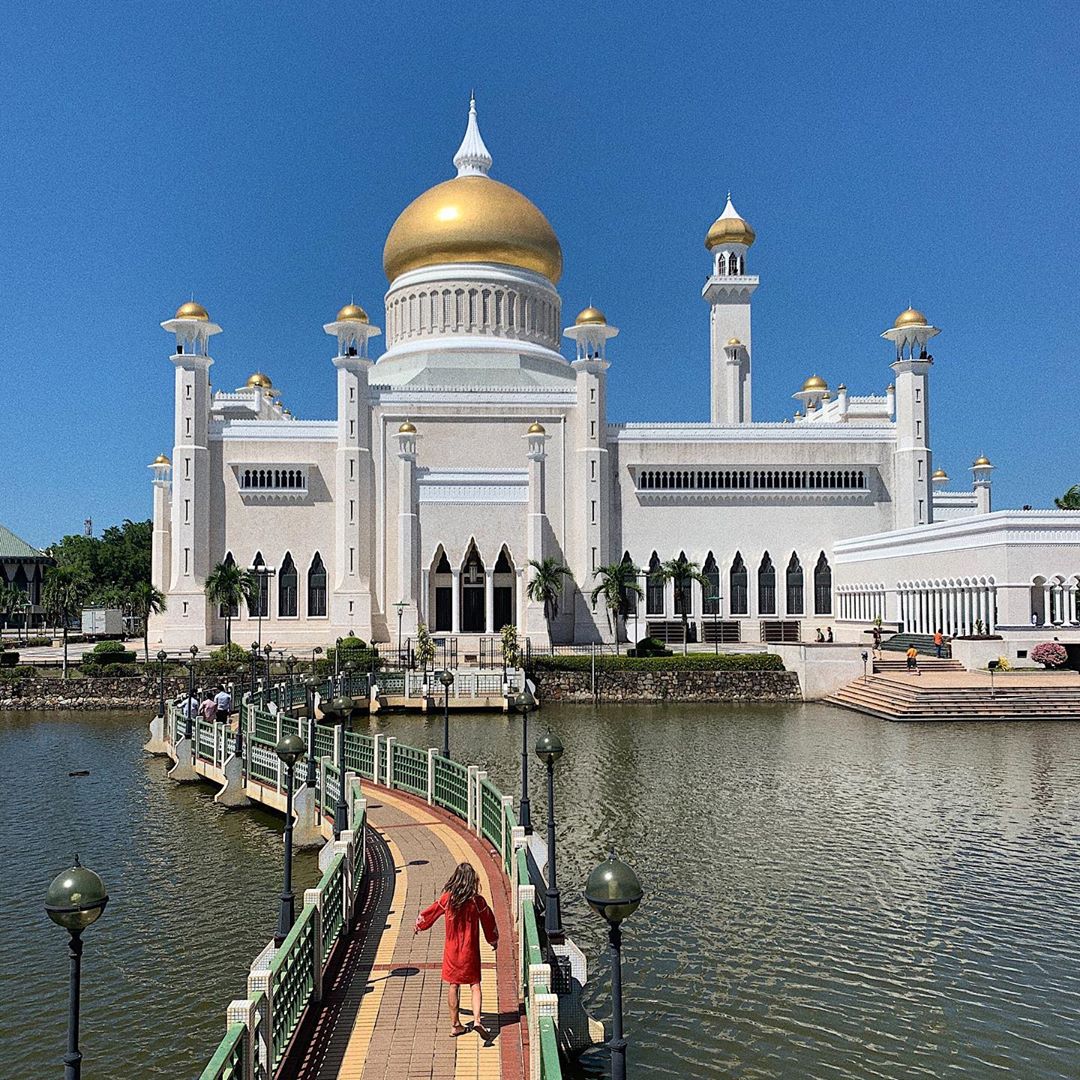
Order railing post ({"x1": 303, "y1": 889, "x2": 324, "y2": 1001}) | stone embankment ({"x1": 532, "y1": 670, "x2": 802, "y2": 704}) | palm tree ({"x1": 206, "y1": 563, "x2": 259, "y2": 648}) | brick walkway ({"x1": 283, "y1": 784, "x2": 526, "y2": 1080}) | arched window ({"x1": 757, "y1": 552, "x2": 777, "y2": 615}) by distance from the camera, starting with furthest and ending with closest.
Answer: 1. arched window ({"x1": 757, "y1": 552, "x2": 777, "y2": 615})
2. palm tree ({"x1": 206, "y1": 563, "x2": 259, "y2": 648})
3. stone embankment ({"x1": 532, "y1": 670, "x2": 802, "y2": 704})
4. railing post ({"x1": 303, "y1": 889, "x2": 324, "y2": 1001})
5. brick walkway ({"x1": 283, "y1": 784, "x2": 526, "y2": 1080})

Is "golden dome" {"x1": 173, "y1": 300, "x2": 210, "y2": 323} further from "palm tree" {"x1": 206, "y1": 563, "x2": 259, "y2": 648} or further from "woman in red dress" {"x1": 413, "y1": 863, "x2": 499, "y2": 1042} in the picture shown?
"woman in red dress" {"x1": 413, "y1": 863, "x2": 499, "y2": 1042}

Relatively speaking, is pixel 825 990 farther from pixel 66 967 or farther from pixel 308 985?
pixel 66 967

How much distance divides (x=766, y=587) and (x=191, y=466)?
2616 cm

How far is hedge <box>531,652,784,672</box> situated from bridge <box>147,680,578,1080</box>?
2063 centimetres

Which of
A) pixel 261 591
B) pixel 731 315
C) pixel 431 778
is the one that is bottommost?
pixel 431 778

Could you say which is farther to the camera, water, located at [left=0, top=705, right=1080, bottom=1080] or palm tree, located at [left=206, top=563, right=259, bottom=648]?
palm tree, located at [left=206, top=563, right=259, bottom=648]

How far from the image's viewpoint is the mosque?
44188mm

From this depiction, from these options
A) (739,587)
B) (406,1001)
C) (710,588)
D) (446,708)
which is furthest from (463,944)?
(739,587)

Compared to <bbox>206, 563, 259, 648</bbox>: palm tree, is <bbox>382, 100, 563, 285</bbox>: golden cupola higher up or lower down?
higher up

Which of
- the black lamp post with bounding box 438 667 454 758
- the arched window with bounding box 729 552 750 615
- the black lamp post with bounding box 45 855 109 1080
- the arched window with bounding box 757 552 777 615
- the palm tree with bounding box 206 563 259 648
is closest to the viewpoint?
the black lamp post with bounding box 45 855 109 1080

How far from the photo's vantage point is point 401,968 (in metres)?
8.85

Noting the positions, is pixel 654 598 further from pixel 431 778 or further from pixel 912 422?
pixel 431 778

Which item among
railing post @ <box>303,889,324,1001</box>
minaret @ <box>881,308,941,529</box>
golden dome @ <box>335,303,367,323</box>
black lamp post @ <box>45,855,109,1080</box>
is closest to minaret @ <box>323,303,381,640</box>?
golden dome @ <box>335,303,367,323</box>

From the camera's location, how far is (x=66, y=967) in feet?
35.0
